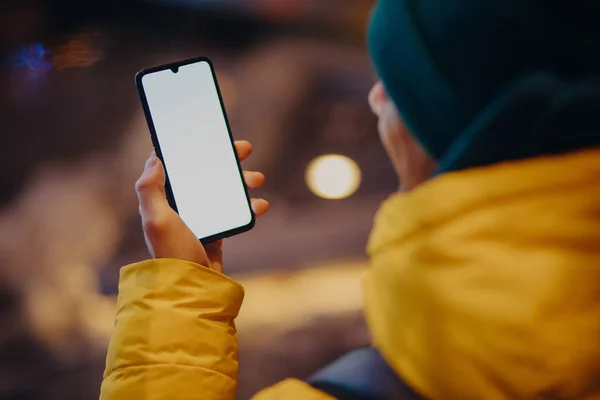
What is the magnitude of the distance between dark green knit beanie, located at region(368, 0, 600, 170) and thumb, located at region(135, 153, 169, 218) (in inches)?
9.9

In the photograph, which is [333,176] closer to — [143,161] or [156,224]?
[143,161]

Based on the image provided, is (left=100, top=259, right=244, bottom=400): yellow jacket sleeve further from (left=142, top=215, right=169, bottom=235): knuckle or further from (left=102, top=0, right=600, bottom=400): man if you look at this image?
(left=102, top=0, right=600, bottom=400): man

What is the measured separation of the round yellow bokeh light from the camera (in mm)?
1512

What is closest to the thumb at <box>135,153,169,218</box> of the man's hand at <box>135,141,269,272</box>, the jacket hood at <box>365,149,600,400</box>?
the man's hand at <box>135,141,269,272</box>

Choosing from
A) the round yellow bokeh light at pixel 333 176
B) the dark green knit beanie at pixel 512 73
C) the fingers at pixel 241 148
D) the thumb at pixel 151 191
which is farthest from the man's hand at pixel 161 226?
the round yellow bokeh light at pixel 333 176

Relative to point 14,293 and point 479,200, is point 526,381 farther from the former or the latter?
point 14,293

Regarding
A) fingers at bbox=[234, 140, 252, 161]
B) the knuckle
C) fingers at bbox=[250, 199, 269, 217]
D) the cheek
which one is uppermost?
fingers at bbox=[234, 140, 252, 161]

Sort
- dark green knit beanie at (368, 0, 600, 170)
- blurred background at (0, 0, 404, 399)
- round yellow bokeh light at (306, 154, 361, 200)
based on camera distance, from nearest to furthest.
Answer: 1. dark green knit beanie at (368, 0, 600, 170)
2. blurred background at (0, 0, 404, 399)
3. round yellow bokeh light at (306, 154, 361, 200)

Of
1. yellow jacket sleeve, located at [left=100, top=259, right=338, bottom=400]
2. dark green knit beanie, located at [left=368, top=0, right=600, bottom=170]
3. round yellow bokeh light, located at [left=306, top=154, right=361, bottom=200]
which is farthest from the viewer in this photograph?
round yellow bokeh light, located at [left=306, top=154, right=361, bottom=200]

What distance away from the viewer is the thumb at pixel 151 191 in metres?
0.48

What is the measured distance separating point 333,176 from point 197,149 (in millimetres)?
947

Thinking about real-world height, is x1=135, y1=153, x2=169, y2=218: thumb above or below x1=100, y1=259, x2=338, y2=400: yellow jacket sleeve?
above

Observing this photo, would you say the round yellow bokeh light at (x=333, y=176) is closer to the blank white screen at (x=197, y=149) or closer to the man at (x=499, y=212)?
the blank white screen at (x=197, y=149)

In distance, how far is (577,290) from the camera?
1.09 feet
